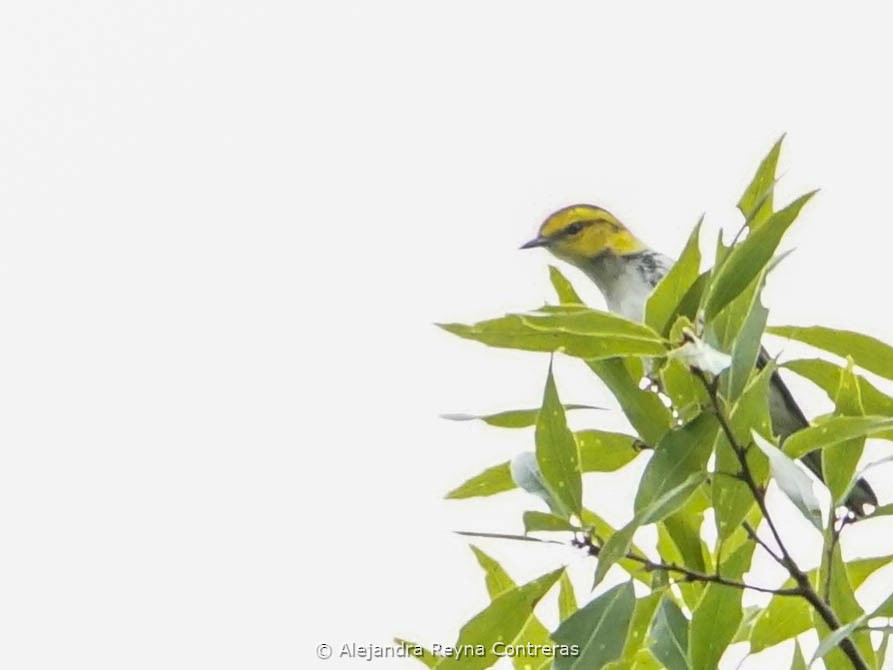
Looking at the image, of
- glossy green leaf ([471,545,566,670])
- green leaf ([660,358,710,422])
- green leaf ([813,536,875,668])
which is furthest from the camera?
glossy green leaf ([471,545,566,670])

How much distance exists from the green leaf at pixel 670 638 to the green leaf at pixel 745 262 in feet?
1.84

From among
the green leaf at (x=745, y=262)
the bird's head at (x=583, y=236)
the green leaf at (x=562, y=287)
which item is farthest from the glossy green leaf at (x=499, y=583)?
the bird's head at (x=583, y=236)

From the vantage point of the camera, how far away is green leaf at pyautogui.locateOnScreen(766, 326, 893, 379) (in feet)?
9.25

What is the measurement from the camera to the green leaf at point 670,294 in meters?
2.60

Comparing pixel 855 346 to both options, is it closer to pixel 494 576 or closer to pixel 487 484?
pixel 487 484

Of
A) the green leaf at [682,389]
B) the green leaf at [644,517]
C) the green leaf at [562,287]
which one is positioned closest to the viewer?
the green leaf at [644,517]

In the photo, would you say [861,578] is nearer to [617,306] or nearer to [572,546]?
[572,546]

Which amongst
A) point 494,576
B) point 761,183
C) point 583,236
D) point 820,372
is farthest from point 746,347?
point 583,236

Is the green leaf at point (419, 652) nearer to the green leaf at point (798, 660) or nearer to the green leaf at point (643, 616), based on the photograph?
the green leaf at point (643, 616)

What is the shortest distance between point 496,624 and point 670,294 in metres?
0.68

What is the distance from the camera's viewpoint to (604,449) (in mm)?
2994

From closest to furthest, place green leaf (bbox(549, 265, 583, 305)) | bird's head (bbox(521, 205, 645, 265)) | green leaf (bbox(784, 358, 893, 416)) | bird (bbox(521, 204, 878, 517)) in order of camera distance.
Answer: green leaf (bbox(784, 358, 893, 416)) < green leaf (bbox(549, 265, 583, 305)) < bird (bbox(521, 204, 878, 517)) < bird's head (bbox(521, 205, 645, 265))

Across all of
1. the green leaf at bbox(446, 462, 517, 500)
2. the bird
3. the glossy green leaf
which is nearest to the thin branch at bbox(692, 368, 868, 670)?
the green leaf at bbox(446, 462, 517, 500)

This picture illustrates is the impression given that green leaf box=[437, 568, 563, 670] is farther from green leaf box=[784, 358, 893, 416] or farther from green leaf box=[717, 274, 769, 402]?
green leaf box=[784, 358, 893, 416]
